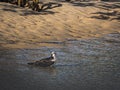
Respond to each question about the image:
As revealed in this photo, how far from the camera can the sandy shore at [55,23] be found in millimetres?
14008

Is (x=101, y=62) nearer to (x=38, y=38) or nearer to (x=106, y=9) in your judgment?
(x=38, y=38)

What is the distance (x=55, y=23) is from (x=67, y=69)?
6670 mm

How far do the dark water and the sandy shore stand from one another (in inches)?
45.9

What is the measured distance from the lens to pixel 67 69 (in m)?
10.1

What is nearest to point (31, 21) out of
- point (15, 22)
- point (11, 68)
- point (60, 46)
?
point (15, 22)

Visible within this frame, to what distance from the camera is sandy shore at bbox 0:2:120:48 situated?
14008 millimetres

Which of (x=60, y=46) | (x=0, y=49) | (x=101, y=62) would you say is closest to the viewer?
(x=101, y=62)

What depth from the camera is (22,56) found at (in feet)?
37.5

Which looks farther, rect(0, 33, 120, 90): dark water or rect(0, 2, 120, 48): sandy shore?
rect(0, 2, 120, 48): sandy shore

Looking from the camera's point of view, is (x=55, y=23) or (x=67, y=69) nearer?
(x=67, y=69)

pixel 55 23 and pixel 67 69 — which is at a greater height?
pixel 67 69

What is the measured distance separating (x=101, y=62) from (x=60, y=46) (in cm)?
244

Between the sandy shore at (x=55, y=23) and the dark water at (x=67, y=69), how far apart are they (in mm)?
1167

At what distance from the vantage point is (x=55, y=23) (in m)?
16.6
